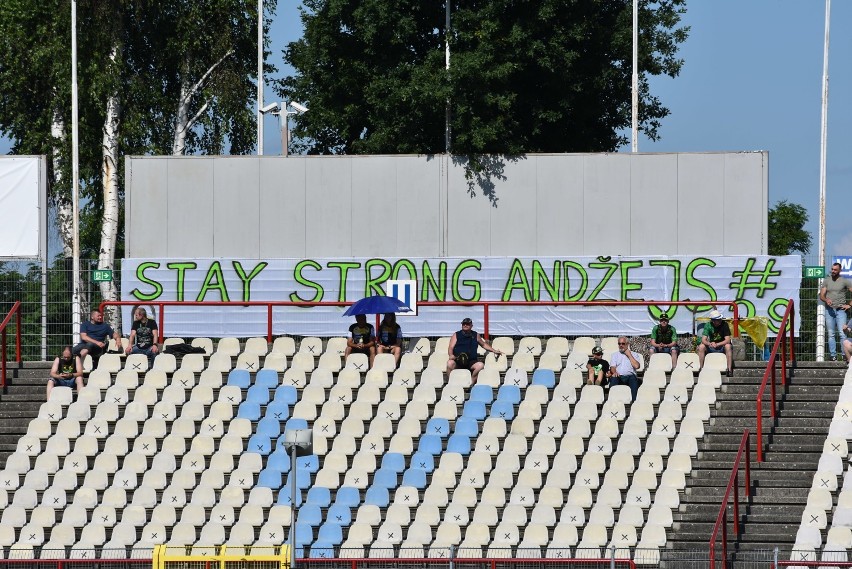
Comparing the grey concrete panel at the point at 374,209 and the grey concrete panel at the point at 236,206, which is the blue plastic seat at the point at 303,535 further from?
the grey concrete panel at the point at 236,206

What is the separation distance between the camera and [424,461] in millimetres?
22375

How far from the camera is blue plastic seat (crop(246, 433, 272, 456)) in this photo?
2281 centimetres

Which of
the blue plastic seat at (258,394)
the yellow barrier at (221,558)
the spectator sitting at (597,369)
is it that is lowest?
the yellow barrier at (221,558)

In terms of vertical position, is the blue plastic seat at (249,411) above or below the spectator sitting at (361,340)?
below

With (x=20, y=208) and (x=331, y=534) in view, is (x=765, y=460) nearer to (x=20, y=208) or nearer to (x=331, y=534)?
(x=331, y=534)

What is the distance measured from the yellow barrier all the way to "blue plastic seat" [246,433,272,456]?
110 inches

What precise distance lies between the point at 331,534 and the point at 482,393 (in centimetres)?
350

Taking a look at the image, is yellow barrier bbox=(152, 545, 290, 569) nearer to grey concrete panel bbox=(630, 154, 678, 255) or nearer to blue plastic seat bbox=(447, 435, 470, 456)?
blue plastic seat bbox=(447, 435, 470, 456)

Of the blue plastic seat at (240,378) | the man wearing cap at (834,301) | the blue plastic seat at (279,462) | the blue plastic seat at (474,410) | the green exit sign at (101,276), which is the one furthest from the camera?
the green exit sign at (101,276)

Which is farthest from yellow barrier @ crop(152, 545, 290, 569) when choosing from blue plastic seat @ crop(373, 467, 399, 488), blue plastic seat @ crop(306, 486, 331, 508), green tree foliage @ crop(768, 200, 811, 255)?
green tree foliage @ crop(768, 200, 811, 255)

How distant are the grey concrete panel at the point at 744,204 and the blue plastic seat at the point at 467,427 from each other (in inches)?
261

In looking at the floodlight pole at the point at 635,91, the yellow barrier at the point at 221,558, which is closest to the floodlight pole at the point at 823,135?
the floodlight pole at the point at 635,91

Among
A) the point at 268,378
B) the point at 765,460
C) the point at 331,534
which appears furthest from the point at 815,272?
the point at 331,534

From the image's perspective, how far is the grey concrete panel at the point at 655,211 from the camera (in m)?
27.6
